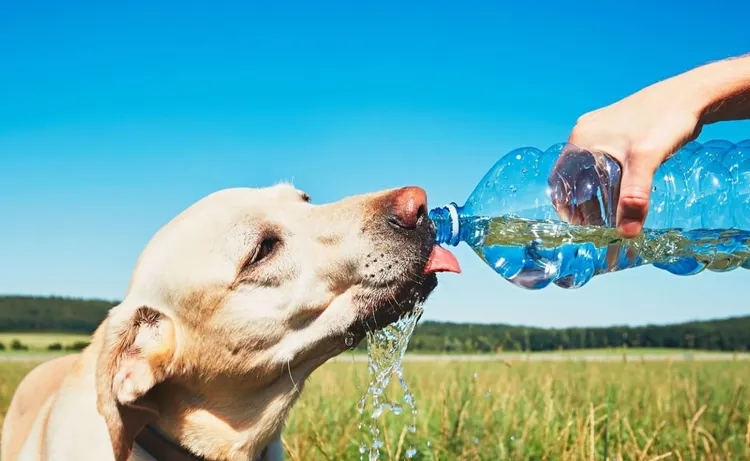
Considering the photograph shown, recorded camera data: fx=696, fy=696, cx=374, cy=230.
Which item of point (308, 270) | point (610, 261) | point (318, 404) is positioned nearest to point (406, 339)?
point (308, 270)

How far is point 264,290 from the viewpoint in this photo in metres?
3.27

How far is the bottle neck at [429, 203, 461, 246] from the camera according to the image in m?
3.36

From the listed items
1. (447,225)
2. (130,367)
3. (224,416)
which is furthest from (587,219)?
(130,367)

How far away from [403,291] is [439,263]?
0.67 feet

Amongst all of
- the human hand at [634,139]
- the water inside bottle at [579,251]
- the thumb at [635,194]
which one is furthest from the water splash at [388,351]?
the thumb at [635,194]

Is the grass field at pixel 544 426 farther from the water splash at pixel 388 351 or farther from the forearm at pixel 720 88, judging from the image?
the forearm at pixel 720 88

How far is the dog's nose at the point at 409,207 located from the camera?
10.1ft

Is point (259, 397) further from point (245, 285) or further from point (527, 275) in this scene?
point (527, 275)

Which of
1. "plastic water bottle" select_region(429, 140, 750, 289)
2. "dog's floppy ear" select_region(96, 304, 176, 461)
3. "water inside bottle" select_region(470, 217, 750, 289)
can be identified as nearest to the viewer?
"dog's floppy ear" select_region(96, 304, 176, 461)

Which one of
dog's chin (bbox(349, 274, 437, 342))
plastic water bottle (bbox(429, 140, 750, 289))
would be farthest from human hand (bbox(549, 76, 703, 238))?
dog's chin (bbox(349, 274, 437, 342))

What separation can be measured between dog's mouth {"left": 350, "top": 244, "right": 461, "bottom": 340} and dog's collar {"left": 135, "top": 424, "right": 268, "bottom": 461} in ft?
3.30

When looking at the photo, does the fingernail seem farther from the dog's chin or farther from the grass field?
the grass field

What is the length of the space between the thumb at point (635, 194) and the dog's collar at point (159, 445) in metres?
2.25

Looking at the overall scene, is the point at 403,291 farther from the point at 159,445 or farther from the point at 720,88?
the point at 720,88
